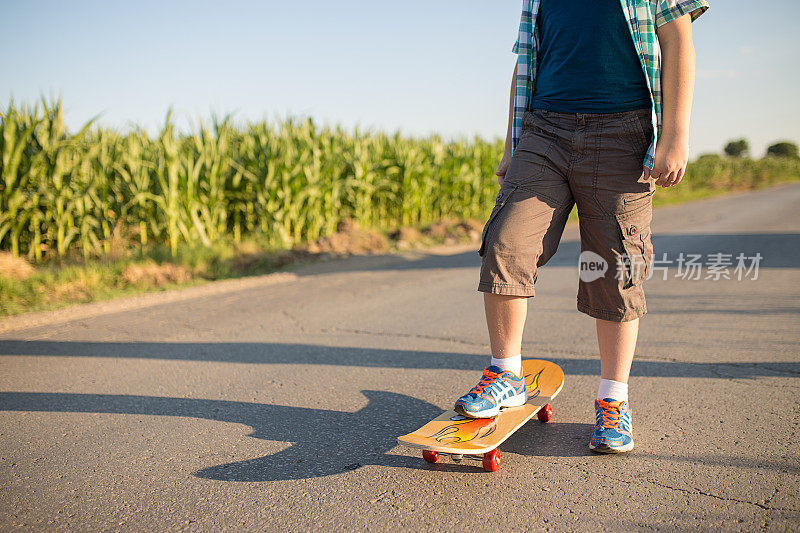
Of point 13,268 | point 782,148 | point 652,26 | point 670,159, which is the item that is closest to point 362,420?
point 670,159

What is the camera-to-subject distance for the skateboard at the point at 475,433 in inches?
78.3

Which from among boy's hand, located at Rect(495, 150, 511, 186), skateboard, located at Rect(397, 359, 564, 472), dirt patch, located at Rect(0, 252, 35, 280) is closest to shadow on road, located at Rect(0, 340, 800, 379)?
skateboard, located at Rect(397, 359, 564, 472)

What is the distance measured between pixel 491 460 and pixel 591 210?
99cm

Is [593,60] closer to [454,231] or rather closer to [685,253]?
[685,253]

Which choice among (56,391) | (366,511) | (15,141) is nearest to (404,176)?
(15,141)

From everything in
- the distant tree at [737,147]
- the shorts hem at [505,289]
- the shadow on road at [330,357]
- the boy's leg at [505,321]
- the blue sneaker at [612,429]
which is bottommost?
the shadow on road at [330,357]

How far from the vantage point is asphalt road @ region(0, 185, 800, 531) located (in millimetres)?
1849

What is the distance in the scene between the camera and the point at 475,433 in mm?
2096

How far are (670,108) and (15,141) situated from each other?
667cm

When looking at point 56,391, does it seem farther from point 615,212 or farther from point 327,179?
point 327,179

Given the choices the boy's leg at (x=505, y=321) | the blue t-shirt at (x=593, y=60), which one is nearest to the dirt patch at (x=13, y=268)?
the boy's leg at (x=505, y=321)

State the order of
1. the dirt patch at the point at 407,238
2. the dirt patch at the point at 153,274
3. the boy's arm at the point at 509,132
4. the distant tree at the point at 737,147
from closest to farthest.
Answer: the boy's arm at the point at 509,132 < the dirt patch at the point at 153,274 < the dirt patch at the point at 407,238 < the distant tree at the point at 737,147

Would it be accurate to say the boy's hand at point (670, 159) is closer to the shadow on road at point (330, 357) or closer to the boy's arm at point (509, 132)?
the boy's arm at point (509, 132)

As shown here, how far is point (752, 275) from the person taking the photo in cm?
605
